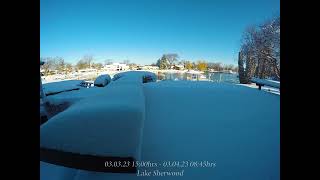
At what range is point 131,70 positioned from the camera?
13.4 metres

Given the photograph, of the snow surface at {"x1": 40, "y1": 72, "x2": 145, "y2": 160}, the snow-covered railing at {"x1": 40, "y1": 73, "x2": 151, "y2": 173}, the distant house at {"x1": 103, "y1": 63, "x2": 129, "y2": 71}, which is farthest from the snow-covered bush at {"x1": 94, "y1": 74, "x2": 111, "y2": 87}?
the snow-covered railing at {"x1": 40, "y1": 73, "x2": 151, "y2": 173}

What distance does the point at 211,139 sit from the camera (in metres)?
3.84

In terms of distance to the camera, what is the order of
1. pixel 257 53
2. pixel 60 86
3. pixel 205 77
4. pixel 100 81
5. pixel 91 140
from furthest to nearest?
pixel 257 53 → pixel 205 77 → pixel 60 86 → pixel 100 81 → pixel 91 140

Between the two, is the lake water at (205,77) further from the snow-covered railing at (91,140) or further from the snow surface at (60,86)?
the snow-covered railing at (91,140)

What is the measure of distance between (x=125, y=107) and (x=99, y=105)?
11.9 inches

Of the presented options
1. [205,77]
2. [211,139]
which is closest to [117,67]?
[205,77]

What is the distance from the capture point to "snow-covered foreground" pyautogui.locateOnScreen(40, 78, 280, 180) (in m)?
2.93

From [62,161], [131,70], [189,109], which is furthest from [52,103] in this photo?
[62,161]

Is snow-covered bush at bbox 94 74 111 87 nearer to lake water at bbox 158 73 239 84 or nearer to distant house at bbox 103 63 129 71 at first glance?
distant house at bbox 103 63 129 71

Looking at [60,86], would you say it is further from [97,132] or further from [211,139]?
[97,132]
